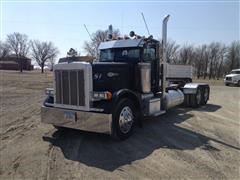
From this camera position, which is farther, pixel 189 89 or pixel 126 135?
pixel 189 89

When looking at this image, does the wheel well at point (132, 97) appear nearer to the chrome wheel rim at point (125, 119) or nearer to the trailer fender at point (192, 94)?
the chrome wheel rim at point (125, 119)

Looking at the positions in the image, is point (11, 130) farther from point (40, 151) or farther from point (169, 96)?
point (169, 96)

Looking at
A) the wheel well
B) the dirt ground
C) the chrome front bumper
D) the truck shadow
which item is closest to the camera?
the dirt ground

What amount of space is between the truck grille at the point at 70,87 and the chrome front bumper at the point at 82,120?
238 mm

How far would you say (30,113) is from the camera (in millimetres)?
9875

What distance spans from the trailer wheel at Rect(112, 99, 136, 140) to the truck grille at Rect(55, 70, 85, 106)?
830 mm

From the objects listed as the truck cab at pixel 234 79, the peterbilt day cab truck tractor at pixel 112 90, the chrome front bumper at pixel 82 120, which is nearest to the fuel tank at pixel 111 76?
the peterbilt day cab truck tractor at pixel 112 90

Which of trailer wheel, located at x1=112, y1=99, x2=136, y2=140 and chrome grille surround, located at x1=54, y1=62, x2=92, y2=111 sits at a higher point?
chrome grille surround, located at x1=54, y1=62, x2=92, y2=111

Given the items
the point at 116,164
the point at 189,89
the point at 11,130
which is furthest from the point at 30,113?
the point at 189,89

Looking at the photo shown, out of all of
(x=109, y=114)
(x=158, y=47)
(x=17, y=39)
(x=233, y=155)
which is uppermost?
(x=17, y=39)

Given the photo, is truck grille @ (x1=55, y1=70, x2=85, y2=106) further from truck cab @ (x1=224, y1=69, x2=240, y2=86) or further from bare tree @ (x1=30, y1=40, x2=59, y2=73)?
bare tree @ (x1=30, y1=40, x2=59, y2=73)

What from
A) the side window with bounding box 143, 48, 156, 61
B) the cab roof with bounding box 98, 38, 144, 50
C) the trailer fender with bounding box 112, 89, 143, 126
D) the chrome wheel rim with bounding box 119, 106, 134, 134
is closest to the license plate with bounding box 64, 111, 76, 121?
the trailer fender with bounding box 112, 89, 143, 126

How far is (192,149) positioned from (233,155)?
2.72ft

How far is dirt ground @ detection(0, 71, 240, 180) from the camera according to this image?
4.77 metres
